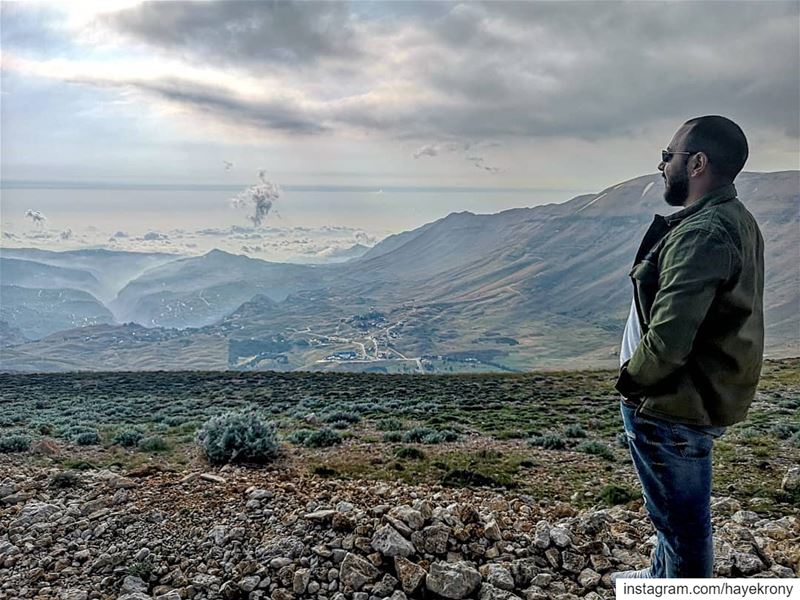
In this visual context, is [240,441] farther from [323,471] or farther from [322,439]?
[322,439]

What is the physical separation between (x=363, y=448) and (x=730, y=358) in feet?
31.9

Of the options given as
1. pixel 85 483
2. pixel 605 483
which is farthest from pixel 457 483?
pixel 85 483

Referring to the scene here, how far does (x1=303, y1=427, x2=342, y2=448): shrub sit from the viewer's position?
12016 millimetres

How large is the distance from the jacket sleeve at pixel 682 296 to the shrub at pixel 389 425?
11.7 metres

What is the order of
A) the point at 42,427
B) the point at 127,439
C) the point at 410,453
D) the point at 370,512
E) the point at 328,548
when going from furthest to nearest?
the point at 42,427 → the point at 127,439 → the point at 410,453 → the point at 370,512 → the point at 328,548

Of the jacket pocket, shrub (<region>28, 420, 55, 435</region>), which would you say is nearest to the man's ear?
the jacket pocket

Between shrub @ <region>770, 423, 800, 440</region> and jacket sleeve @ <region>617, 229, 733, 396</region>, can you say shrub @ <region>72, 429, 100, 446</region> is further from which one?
shrub @ <region>770, 423, 800, 440</region>

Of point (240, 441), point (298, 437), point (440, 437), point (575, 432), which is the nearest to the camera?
point (240, 441)

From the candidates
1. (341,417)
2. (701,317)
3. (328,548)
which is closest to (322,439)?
(341,417)

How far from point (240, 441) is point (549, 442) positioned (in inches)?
251

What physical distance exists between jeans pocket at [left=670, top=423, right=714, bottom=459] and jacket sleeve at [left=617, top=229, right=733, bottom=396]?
13.2 inches

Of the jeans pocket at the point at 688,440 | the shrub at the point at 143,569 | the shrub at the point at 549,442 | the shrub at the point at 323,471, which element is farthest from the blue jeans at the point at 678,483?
the shrub at the point at 549,442

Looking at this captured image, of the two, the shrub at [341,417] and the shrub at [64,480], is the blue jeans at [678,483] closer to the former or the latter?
the shrub at [64,480]

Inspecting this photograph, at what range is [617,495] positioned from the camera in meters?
8.00
